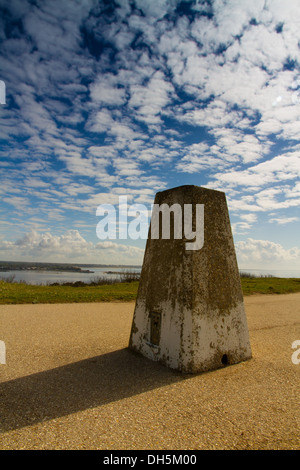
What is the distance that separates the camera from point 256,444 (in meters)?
2.49

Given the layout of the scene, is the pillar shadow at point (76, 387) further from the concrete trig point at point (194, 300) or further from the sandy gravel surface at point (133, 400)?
the concrete trig point at point (194, 300)

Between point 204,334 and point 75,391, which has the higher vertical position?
point 204,334

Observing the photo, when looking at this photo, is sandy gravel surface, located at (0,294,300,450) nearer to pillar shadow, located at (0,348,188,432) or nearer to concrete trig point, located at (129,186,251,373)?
pillar shadow, located at (0,348,188,432)

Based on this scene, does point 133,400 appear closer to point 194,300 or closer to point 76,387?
point 76,387

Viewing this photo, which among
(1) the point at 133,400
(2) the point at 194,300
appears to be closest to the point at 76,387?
(1) the point at 133,400

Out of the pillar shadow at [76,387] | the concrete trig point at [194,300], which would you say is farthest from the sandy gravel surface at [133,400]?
the concrete trig point at [194,300]

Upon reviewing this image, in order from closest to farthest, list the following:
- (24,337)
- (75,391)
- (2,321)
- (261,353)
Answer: (75,391) < (261,353) < (24,337) < (2,321)

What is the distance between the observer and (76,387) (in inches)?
142

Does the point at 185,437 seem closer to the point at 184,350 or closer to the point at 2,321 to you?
the point at 184,350

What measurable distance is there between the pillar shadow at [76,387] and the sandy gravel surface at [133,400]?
0.04 ft

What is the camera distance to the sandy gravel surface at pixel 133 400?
257cm

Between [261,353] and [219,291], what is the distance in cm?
160

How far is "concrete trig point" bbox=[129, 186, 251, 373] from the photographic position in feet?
13.1

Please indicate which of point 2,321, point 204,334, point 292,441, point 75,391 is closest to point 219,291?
point 204,334
